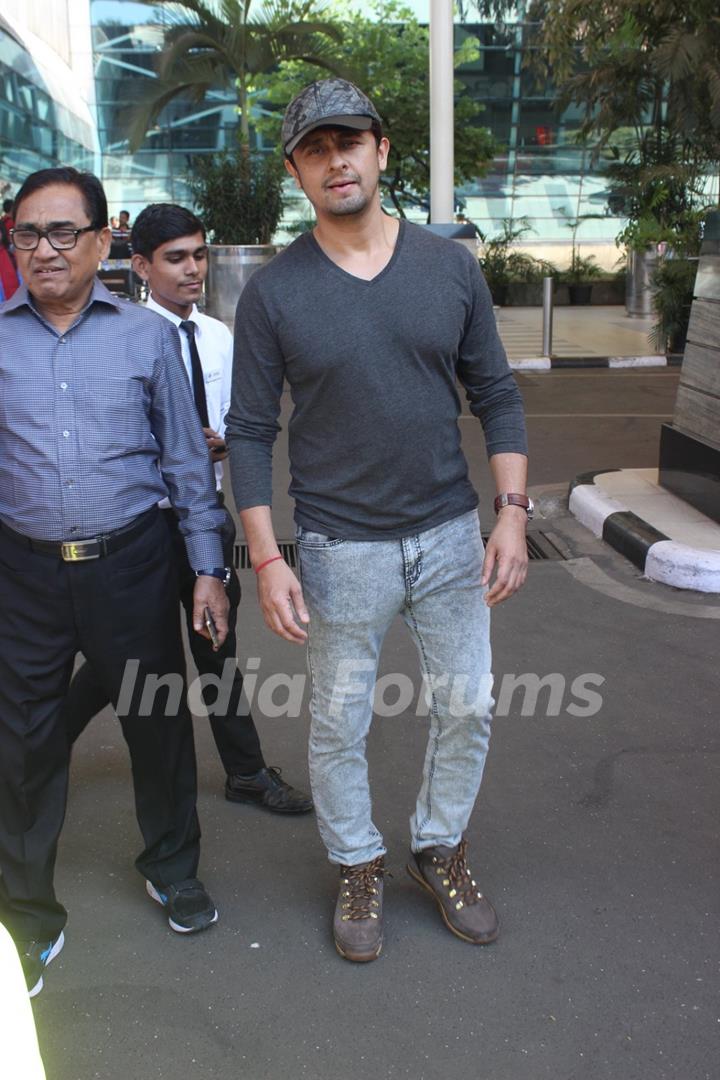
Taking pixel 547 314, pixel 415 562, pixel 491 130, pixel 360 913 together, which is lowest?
pixel 547 314

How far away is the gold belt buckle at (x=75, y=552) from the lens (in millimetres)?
2670

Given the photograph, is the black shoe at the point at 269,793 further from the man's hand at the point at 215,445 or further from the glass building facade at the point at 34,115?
the glass building facade at the point at 34,115

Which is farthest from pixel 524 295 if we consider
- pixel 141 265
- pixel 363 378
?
pixel 363 378

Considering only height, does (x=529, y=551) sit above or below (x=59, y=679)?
below

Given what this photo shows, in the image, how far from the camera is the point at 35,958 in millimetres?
2832

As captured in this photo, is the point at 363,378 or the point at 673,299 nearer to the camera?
the point at 363,378

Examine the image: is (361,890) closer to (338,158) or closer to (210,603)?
(210,603)

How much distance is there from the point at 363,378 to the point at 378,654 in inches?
28.5

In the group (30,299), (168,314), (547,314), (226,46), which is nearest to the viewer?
(30,299)

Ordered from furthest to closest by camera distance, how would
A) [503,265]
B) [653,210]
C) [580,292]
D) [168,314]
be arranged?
[580,292] < [503,265] < [653,210] < [168,314]

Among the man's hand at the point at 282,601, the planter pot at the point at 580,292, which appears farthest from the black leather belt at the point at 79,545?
the planter pot at the point at 580,292

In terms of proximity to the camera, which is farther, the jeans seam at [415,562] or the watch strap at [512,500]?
the watch strap at [512,500]

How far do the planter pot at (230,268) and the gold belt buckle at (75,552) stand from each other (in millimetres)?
14885

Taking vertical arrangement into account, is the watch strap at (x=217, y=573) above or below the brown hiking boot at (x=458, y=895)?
above
